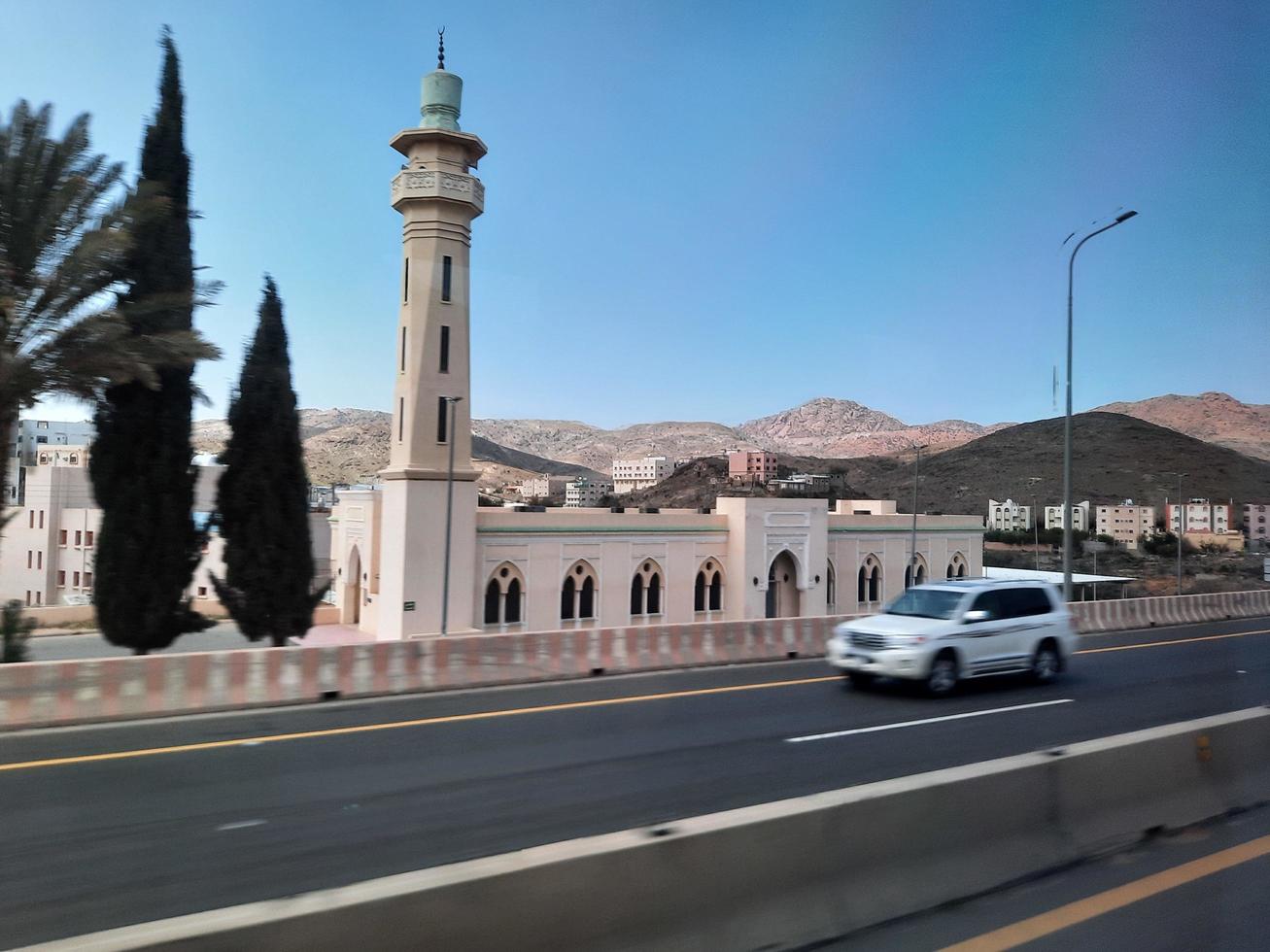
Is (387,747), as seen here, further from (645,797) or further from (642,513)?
(642,513)

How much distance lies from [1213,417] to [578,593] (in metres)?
149

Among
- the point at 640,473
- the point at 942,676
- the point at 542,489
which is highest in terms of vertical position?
the point at 640,473

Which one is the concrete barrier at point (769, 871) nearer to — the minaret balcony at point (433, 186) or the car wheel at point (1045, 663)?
the car wheel at point (1045, 663)

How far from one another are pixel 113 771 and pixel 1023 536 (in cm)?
9730

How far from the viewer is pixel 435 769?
924cm

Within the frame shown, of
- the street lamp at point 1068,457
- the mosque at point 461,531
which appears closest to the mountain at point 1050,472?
the mosque at point 461,531

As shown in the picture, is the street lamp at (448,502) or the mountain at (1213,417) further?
the mountain at (1213,417)

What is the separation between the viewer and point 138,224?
63.6ft

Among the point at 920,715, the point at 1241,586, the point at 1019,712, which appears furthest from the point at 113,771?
the point at 1241,586

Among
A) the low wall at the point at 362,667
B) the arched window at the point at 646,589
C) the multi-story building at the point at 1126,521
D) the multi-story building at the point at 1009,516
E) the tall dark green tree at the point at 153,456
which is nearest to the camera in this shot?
the low wall at the point at 362,667

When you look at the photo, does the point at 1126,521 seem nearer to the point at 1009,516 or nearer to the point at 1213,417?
the point at 1009,516

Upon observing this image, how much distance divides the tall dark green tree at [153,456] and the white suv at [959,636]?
1441 centimetres

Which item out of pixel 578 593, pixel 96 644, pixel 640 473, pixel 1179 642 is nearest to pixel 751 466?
pixel 578 593

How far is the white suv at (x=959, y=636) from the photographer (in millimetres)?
13539
